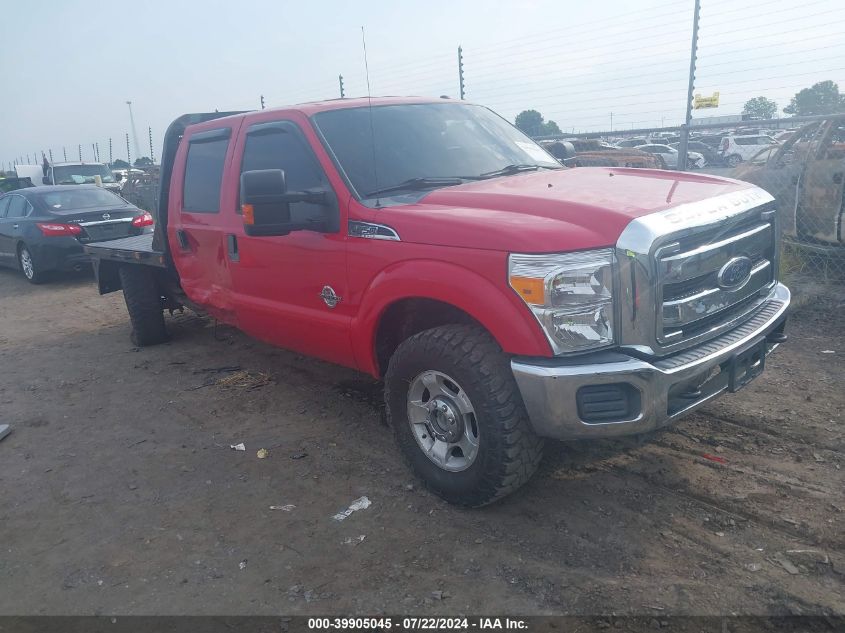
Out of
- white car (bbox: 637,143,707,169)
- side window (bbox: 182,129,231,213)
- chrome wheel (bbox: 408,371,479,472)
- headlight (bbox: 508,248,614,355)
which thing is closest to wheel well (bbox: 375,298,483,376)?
chrome wheel (bbox: 408,371,479,472)

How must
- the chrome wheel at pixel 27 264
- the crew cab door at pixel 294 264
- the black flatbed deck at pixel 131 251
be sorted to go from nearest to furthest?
1. the crew cab door at pixel 294 264
2. the black flatbed deck at pixel 131 251
3. the chrome wheel at pixel 27 264

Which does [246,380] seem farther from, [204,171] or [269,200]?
[269,200]

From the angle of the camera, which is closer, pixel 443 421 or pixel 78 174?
pixel 443 421

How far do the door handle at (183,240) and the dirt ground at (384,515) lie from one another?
1192 mm

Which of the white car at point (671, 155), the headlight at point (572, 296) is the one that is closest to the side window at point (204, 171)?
the headlight at point (572, 296)

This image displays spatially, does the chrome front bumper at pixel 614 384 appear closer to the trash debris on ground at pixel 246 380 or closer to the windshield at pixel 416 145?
the windshield at pixel 416 145

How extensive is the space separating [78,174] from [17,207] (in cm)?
1015

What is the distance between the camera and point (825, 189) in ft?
21.9

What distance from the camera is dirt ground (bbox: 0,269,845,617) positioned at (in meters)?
2.76

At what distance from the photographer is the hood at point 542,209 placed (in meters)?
2.86

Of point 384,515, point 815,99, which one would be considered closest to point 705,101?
point 384,515

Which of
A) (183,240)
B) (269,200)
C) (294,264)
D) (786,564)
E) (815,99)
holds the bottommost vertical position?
(786,564)

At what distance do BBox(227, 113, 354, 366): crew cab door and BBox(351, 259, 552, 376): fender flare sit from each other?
28 centimetres

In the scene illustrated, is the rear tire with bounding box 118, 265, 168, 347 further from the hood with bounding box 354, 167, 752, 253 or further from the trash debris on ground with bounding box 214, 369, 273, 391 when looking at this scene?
the hood with bounding box 354, 167, 752, 253
